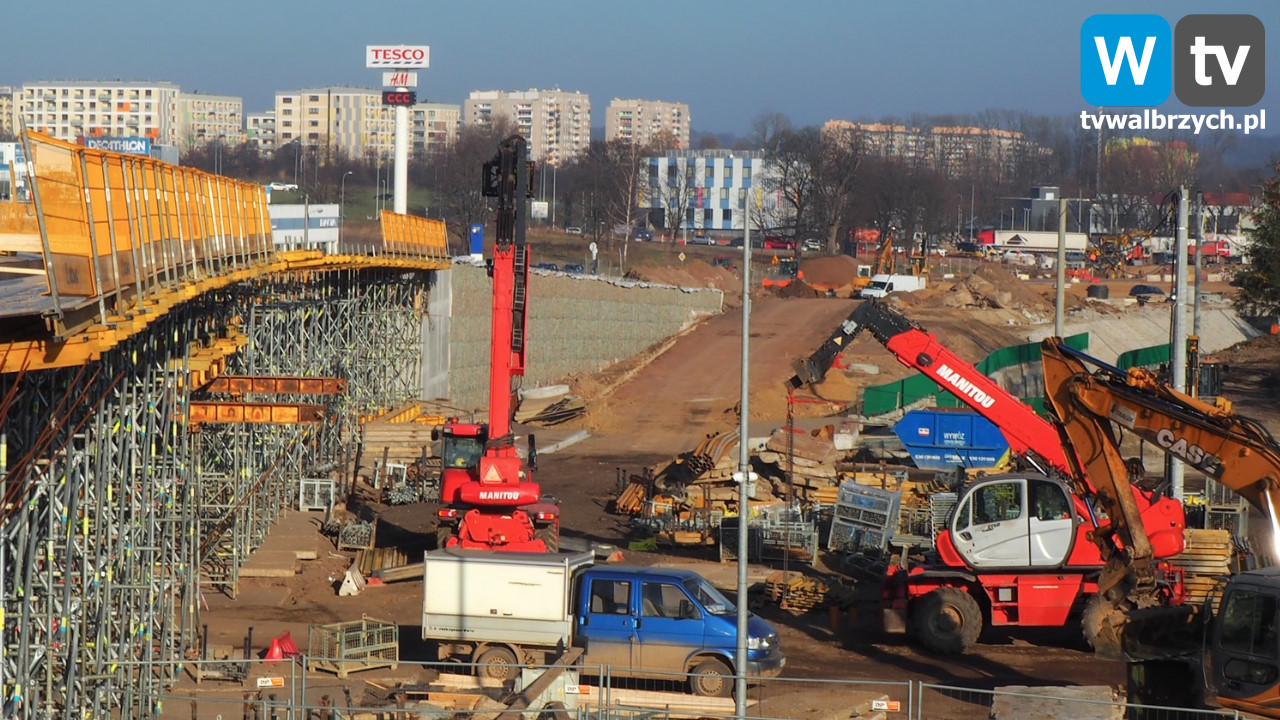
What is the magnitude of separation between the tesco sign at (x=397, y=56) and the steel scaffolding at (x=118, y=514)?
46051 mm

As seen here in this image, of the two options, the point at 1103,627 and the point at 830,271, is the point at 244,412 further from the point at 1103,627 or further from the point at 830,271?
the point at 830,271

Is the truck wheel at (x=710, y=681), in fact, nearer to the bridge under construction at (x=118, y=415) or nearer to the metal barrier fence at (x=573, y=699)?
the metal barrier fence at (x=573, y=699)

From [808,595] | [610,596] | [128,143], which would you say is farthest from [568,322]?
[610,596]

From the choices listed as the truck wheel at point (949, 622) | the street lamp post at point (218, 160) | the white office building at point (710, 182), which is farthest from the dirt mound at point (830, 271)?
the white office building at point (710, 182)

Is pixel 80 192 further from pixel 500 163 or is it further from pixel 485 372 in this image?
pixel 485 372

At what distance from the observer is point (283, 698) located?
16.9m

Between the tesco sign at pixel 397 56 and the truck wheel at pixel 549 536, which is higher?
the tesco sign at pixel 397 56

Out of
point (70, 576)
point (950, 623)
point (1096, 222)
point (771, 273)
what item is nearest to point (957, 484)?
point (950, 623)

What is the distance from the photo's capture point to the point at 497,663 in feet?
59.5

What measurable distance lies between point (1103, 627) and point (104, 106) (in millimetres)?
187638

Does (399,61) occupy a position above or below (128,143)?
above

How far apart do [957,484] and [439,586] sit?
44.6 ft

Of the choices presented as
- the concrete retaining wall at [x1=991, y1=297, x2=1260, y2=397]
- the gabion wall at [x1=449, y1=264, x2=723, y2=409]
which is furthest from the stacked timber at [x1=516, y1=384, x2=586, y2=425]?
the concrete retaining wall at [x1=991, y1=297, x2=1260, y2=397]

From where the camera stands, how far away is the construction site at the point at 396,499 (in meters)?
13.4
